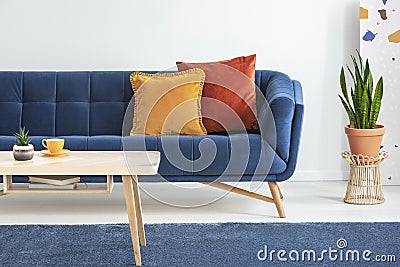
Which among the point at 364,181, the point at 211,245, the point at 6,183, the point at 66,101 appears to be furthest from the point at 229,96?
the point at 6,183

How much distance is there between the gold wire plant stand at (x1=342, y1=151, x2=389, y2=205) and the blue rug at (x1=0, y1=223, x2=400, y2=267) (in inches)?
26.8

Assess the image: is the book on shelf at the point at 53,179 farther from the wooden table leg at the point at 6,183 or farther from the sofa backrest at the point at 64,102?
the sofa backrest at the point at 64,102

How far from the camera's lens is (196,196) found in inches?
191

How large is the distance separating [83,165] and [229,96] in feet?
5.17

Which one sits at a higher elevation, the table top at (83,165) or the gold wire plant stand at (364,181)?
the table top at (83,165)

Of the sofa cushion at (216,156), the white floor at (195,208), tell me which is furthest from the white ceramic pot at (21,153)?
the sofa cushion at (216,156)

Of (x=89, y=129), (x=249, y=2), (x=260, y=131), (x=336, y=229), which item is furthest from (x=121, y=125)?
(x=336, y=229)

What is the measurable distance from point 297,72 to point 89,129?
156 cm

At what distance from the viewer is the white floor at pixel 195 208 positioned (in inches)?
165

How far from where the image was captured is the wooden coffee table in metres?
3.21

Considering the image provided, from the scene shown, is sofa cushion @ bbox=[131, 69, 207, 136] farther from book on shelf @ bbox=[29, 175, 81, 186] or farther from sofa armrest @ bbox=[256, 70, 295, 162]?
book on shelf @ bbox=[29, 175, 81, 186]

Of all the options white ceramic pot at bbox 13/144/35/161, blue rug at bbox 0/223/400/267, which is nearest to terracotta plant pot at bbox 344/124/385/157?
blue rug at bbox 0/223/400/267

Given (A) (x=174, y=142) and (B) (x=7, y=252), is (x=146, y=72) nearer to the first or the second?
(A) (x=174, y=142)

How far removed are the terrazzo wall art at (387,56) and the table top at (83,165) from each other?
7.47 feet
